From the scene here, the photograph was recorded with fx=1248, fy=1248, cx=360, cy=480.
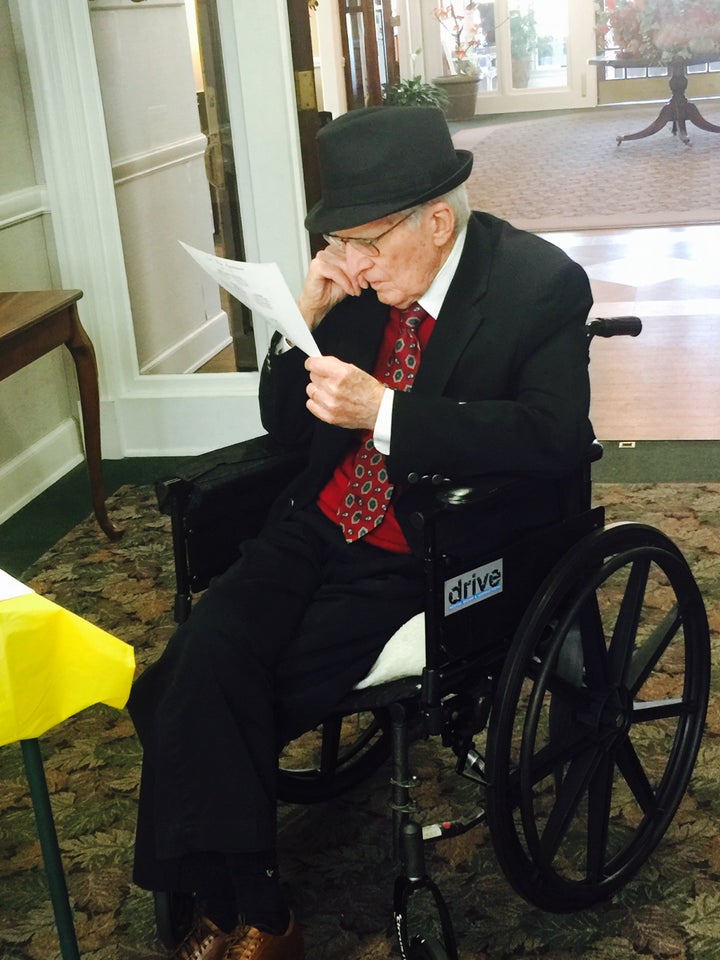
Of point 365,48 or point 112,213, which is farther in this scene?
point 365,48

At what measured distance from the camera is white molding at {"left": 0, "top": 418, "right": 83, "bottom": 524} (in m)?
3.67

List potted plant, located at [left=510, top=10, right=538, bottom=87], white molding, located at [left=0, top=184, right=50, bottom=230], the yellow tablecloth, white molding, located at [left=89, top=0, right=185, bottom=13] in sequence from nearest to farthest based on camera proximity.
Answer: the yellow tablecloth, white molding, located at [left=0, top=184, right=50, bottom=230], white molding, located at [left=89, top=0, right=185, bottom=13], potted plant, located at [left=510, top=10, right=538, bottom=87]

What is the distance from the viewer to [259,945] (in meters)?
1.68

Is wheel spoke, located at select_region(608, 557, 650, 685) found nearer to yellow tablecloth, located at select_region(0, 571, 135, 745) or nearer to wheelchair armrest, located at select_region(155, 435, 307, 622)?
wheelchair armrest, located at select_region(155, 435, 307, 622)

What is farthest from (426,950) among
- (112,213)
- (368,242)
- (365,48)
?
(365,48)

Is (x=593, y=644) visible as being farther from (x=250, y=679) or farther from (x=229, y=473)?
(x=229, y=473)

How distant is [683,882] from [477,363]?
870mm

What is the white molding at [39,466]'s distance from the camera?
367 centimetres

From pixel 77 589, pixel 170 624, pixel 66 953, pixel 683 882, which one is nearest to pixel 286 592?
pixel 66 953

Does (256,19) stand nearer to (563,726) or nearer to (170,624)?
(170,624)

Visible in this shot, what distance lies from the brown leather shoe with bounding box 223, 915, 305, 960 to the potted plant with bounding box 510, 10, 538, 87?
8.69 metres

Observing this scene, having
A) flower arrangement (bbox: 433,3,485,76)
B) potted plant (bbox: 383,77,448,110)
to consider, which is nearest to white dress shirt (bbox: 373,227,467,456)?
potted plant (bbox: 383,77,448,110)

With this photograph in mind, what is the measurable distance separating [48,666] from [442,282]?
0.83m

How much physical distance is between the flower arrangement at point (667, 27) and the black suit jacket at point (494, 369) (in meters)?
7.44
